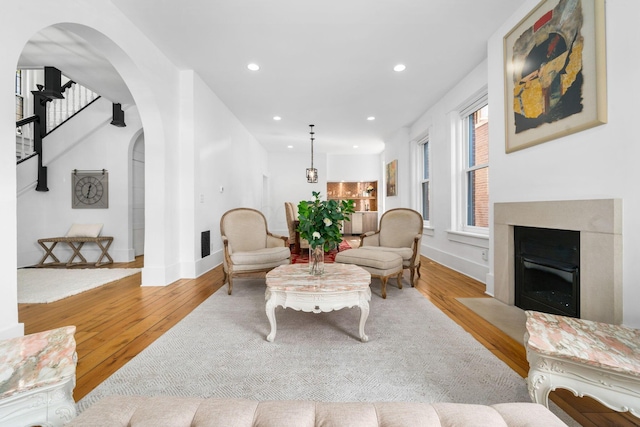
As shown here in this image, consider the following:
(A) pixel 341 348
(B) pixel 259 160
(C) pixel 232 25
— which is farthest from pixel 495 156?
(B) pixel 259 160

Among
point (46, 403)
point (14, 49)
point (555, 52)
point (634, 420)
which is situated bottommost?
point (634, 420)

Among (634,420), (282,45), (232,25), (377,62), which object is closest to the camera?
(634,420)

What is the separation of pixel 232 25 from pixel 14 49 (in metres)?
1.76

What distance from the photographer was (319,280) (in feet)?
7.01

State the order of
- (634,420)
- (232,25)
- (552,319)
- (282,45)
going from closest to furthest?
(634,420)
(552,319)
(232,25)
(282,45)

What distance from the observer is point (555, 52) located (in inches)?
87.0

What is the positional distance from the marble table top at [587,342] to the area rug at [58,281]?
4.14 meters

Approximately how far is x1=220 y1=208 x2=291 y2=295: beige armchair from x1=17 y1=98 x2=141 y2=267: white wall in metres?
2.74

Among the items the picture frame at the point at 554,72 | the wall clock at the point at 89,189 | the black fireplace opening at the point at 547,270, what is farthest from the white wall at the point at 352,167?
the black fireplace opening at the point at 547,270

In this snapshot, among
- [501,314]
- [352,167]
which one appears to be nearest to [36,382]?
[501,314]

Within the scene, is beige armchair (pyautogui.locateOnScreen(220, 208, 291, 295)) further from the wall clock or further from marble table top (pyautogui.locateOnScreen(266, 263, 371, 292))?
the wall clock

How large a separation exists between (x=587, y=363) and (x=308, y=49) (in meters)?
3.59

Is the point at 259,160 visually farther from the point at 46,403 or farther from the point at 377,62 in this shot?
the point at 46,403

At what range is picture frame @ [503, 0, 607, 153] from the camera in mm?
1892
